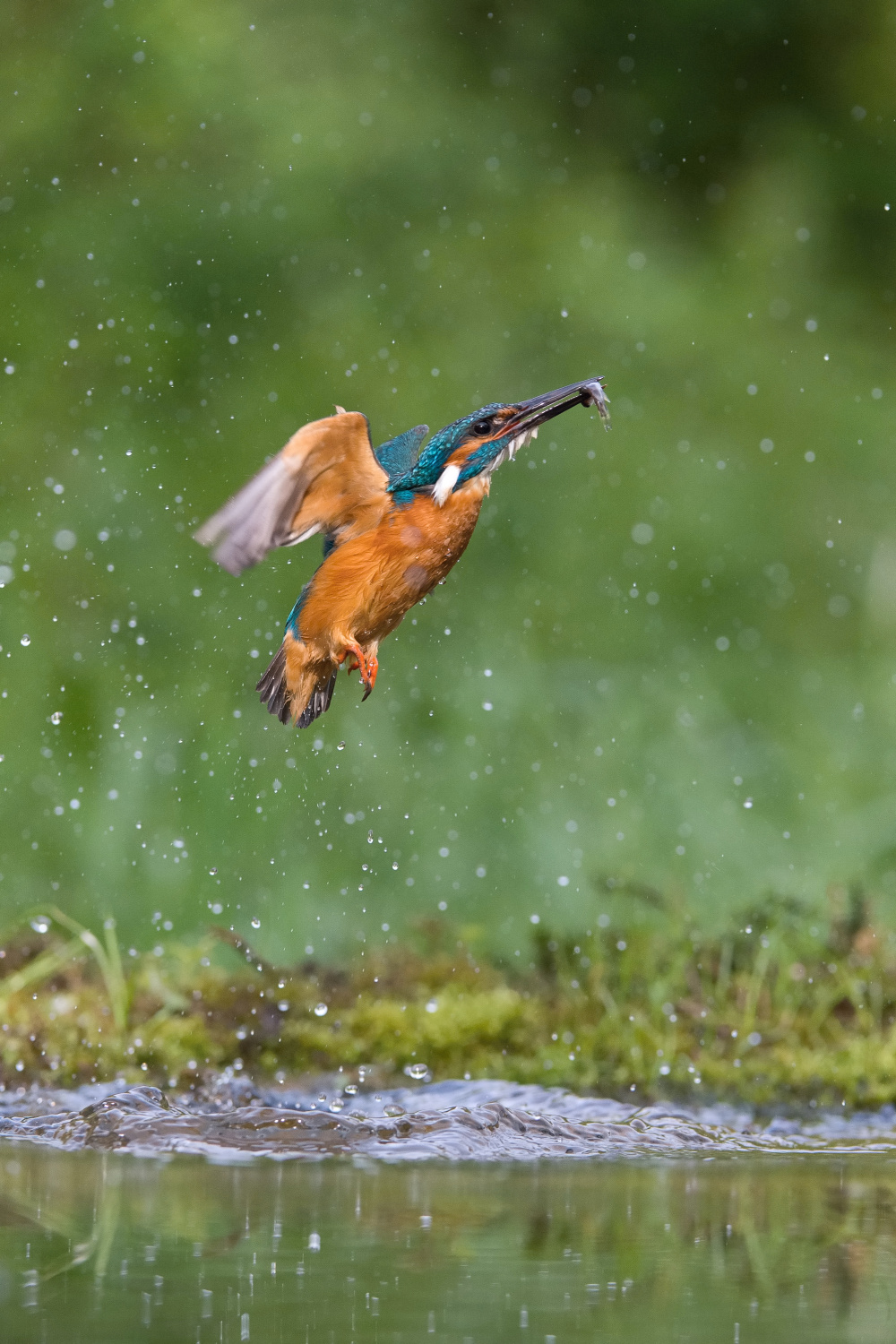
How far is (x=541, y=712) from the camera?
453 cm

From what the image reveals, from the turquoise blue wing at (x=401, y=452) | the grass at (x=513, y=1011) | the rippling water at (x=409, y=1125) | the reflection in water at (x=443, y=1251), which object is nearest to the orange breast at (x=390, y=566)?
the turquoise blue wing at (x=401, y=452)

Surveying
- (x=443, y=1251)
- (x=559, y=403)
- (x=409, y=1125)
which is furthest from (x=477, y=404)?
(x=443, y=1251)

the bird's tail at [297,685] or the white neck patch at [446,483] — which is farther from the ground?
the white neck patch at [446,483]

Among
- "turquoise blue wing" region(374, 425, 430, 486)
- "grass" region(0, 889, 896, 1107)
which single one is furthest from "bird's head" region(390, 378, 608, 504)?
"grass" region(0, 889, 896, 1107)

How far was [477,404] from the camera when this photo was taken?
4.87 m

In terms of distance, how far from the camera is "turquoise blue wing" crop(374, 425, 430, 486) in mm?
2383

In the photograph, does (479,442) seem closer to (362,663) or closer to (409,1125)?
(362,663)

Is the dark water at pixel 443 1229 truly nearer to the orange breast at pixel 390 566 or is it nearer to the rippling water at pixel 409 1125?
the rippling water at pixel 409 1125

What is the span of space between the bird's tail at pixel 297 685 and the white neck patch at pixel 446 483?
0.94 ft

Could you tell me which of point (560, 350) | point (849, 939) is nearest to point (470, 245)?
point (560, 350)

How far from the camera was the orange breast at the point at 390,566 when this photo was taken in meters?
2.07

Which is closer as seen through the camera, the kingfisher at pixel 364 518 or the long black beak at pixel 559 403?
the long black beak at pixel 559 403

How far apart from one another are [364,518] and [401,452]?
28cm

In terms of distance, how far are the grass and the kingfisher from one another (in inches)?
55.3
